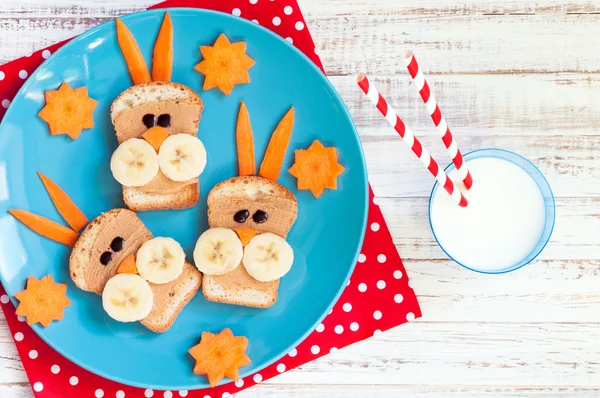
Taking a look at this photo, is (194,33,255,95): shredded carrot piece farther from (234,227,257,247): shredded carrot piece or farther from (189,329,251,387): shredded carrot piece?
(189,329,251,387): shredded carrot piece

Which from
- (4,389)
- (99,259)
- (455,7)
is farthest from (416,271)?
(4,389)

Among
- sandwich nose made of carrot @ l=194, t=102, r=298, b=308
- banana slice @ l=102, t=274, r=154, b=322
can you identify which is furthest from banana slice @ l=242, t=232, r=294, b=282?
banana slice @ l=102, t=274, r=154, b=322

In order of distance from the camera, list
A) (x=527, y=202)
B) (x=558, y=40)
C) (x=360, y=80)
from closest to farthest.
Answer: (x=360, y=80) → (x=527, y=202) → (x=558, y=40)

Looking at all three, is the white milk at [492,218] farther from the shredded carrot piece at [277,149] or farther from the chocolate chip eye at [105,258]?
the chocolate chip eye at [105,258]

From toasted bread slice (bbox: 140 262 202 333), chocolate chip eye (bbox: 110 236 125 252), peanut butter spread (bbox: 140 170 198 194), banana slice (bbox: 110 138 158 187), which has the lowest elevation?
toasted bread slice (bbox: 140 262 202 333)

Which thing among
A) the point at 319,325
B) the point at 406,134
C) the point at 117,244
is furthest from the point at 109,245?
the point at 406,134

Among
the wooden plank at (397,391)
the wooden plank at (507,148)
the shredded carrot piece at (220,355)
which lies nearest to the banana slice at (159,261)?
the shredded carrot piece at (220,355)

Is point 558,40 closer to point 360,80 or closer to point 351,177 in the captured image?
point 351,177
